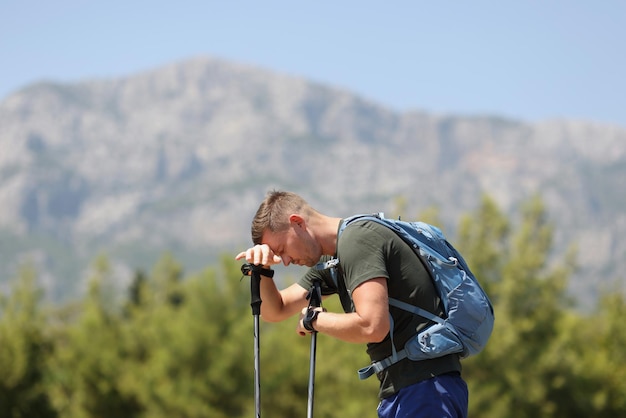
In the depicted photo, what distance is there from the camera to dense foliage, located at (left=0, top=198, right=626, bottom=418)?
33.8 m

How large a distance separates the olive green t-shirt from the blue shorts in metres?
0.03

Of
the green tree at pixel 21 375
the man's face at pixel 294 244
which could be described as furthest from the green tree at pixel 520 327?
the man's face at pixel 294 244

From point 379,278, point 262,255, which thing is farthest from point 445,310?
point 262,255

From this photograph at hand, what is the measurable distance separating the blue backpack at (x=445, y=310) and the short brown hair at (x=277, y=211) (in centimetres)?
22

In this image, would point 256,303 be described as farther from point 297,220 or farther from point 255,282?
point 297,220

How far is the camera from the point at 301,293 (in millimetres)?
4730

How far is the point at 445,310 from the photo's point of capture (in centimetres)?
424

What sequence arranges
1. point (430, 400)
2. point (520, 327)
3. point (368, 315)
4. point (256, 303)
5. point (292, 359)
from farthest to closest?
point (292, 359) → point (520, 327) → point (256, 303) → point (430, 400) → point (368, 315)

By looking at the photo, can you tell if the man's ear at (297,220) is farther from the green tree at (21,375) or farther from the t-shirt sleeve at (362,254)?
the green tree at (21,375)

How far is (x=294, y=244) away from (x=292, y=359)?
32.7 meters

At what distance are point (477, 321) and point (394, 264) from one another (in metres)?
0.47

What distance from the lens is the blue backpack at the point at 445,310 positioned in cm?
418

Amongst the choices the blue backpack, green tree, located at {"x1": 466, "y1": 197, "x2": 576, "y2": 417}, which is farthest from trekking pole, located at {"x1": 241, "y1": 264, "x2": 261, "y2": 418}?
green tree, located at {"x1": 466, "y1": 197, "x2": 576, "y2": 417}

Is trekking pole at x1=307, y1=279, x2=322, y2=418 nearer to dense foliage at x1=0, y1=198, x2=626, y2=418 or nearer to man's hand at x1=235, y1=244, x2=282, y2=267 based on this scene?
man's hand at x1=235, y1=244, x2=282, y2=267
